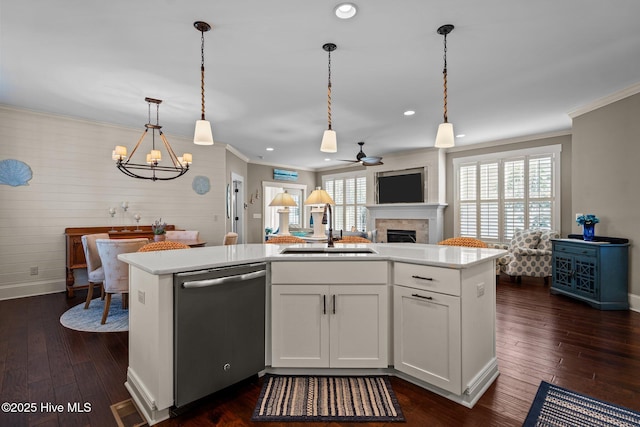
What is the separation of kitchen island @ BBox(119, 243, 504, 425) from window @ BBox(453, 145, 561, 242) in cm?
445

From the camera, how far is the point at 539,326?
327 cm

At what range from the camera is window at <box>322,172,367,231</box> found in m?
9.04

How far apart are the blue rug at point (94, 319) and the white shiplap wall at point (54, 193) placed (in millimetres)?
1235

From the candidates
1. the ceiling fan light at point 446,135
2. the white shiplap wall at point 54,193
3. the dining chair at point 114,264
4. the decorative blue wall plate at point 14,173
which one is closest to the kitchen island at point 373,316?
the ceiling fan light at point 446,135

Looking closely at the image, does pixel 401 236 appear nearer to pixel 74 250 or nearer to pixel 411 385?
pixel 411 385

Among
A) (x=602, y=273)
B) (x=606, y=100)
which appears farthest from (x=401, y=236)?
(x=606, y=100)

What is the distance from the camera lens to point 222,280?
194 cm

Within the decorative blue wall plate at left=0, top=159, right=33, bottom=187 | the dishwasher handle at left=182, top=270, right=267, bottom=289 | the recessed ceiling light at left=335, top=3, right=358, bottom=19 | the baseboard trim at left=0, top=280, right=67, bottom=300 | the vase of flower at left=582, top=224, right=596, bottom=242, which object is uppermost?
the recessed ceiling light at left=335, top=3, right=358, bottom=19

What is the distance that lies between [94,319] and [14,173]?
2.53 metres

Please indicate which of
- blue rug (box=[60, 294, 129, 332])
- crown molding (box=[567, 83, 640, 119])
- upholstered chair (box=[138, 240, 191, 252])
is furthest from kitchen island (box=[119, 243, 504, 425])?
crown molding (box=[567, 83, 640, 119])

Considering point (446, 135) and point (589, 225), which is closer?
point (446, 135)

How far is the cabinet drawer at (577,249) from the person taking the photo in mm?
3936

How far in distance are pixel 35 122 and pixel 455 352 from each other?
5815 millimetres

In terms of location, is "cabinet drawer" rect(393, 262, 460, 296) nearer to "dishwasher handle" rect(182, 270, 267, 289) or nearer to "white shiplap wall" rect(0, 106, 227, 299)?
"dishwasher handle" rect(182, 270, 267, 289)
